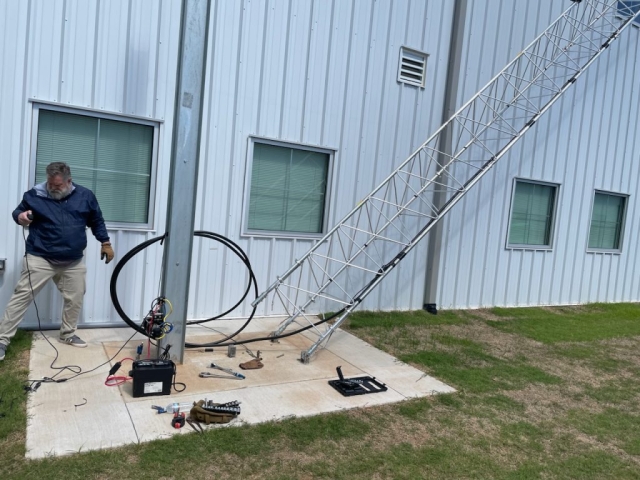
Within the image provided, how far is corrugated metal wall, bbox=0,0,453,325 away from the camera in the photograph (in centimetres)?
509

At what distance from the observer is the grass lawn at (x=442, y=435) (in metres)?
3.10

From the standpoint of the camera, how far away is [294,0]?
643 centimetres

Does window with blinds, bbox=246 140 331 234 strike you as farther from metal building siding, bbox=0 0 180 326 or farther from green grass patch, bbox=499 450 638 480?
green grass patch, bbox=499 450 638 480

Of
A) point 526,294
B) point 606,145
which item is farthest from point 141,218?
point 606,145

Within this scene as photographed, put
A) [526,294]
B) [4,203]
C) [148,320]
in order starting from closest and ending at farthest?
[148,320]
[4,203]
[526,294]

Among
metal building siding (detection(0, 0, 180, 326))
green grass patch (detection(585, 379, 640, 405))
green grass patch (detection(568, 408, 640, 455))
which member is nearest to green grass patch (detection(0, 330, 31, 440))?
metal building siding (detection(0, 0, 180, 326))

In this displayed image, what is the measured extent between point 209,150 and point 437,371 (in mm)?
3631

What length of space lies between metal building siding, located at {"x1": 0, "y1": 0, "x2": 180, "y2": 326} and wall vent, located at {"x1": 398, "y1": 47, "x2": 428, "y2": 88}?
3.34 metres

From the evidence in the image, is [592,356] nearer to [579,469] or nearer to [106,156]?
[579,469]

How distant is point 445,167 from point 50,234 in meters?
4.73

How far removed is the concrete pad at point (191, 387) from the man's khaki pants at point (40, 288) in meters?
0.30

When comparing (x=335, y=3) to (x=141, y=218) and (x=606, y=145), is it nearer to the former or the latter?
(x=141, y=218)

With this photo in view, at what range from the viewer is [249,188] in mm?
6375

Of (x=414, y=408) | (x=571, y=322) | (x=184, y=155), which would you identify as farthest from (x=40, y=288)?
(x=571, y=322)
